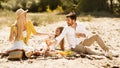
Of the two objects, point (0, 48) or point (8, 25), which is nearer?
point (0, 48)

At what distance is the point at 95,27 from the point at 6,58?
801 centimetres

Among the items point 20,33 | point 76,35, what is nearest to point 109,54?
point 76,35

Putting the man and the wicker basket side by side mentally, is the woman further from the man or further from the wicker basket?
the man

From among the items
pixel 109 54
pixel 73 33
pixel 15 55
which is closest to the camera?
pixel 15 55

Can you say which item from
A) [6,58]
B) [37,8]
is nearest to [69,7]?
[37,8]

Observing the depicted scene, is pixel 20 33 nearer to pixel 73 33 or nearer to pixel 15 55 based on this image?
pixel 15 55

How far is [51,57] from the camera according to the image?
32.8 ft

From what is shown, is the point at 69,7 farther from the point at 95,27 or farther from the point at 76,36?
the point at 76,36

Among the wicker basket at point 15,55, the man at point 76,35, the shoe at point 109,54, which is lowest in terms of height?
the shoe at point 109,54

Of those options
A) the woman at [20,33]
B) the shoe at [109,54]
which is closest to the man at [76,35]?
the shoe at [109,54]

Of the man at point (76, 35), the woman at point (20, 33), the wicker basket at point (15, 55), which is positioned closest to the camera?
the wicker basket at point (15, 55)

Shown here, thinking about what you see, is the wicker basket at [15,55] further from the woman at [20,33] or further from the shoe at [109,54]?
the shoe at [109,54]

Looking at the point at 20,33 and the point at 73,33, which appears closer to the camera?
the point at 20,33

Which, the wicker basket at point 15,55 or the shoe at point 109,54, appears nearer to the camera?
the wicker basket at point 15,55
